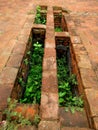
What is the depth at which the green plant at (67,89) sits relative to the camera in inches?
112

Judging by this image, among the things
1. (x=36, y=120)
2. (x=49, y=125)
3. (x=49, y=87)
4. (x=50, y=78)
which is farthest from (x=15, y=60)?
(x=49, y=125)

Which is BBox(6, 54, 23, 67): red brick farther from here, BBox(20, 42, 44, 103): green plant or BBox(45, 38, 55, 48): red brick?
BBox(45, 38, 55, 48): red brick

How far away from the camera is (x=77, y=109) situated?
105 inches

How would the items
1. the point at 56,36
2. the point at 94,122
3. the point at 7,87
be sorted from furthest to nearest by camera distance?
the point at 56,36 < the point at 7,87 < the point at 94,122

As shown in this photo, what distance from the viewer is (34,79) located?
3764mm

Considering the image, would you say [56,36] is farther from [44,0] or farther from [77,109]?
[44,0]

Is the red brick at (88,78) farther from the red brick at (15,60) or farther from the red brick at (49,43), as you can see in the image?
the red brick at (15,60)

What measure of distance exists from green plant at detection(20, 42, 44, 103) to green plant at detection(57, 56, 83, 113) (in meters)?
0.40

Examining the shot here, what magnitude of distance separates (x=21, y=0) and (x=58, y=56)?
4608 mm

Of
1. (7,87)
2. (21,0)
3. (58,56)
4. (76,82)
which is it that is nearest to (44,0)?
(21,0)

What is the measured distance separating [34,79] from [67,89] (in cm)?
70

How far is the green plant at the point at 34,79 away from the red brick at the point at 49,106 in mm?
190

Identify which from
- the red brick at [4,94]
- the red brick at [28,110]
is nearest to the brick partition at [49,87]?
the red brick at [28,110]

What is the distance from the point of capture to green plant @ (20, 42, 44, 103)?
10.8 feet
